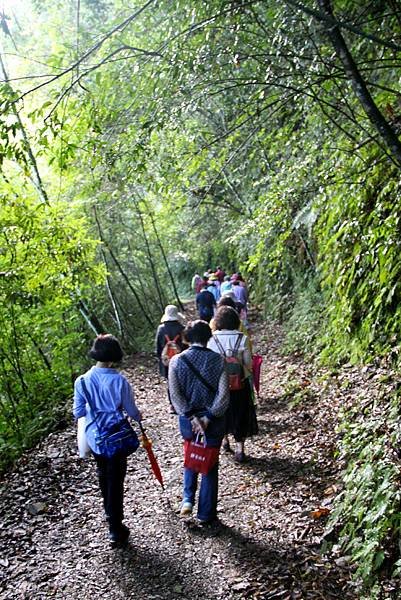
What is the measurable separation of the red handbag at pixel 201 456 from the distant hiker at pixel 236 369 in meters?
1.45

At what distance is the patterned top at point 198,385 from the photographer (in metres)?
5.02

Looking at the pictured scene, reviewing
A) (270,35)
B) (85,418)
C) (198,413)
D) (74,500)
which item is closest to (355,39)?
(270,35)

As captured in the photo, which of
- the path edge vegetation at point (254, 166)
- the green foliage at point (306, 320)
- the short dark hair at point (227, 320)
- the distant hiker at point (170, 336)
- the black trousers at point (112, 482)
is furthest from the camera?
the green foliage at point (306, 320)

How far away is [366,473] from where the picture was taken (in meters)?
4.54

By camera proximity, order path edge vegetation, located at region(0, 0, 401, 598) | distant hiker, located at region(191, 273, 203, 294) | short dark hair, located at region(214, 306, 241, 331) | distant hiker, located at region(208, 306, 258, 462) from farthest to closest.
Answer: distant hiker, located at region(191, 273, 203, 294), short dark hair, located at region(214, 306, 241, 331), distant hiker, located at region(208, 306, 258, 462), path edge vegetation, located at region(0, 0, 401, 598)

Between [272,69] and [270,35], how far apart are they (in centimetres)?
58

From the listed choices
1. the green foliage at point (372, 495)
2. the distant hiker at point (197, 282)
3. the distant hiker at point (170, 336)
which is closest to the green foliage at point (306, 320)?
the distant hiker at point (170, 336)

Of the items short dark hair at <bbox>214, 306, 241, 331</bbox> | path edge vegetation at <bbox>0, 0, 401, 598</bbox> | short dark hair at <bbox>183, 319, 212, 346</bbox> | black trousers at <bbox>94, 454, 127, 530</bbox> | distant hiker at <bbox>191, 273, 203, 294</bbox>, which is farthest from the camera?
distant hiker at <bbox>191, 273, 203, 294</bbox>

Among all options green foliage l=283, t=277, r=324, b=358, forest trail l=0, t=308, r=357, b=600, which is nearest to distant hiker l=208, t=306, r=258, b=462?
forest trail l=0, t=308, r=357, b=600

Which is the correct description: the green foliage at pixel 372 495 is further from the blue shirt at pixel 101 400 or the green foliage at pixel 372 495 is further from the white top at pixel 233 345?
the blue shirt at pixel 101 400

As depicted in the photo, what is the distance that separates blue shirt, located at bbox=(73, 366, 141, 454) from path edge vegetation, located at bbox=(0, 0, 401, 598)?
189 centimetres

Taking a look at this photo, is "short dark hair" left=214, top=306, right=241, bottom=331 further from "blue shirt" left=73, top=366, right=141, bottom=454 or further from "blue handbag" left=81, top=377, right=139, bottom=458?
"blue handbag" left=81, top=377, right=139, bottom=458

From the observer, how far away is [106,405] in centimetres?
487

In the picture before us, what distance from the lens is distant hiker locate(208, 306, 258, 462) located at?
642cm
